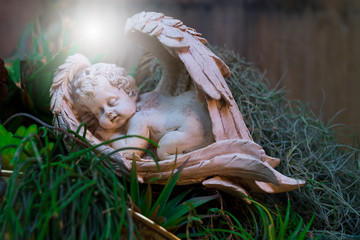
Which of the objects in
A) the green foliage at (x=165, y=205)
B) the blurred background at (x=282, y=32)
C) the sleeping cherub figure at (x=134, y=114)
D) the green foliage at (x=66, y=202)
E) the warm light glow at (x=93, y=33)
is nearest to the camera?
the green foliage at (x=66, y=202)

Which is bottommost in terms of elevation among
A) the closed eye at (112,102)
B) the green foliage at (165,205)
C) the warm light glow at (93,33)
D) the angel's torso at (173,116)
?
the green foliage at (165,205)

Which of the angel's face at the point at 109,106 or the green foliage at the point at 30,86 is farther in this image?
the green foliage at the point at 30,86

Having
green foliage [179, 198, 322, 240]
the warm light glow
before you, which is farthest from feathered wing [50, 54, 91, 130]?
the warm light glow

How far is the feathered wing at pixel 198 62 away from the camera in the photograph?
2.63 feet

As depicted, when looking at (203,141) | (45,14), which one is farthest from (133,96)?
(45,14)

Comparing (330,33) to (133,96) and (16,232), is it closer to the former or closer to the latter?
(133,96)

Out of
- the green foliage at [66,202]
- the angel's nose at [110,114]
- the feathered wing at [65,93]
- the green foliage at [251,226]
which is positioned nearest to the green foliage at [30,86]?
the feathered wing at [65,93]

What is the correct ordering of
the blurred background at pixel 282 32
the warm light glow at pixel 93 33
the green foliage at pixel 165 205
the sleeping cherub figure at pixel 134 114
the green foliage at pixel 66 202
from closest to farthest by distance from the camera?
1. the green foliage at pixel 66 202
2. the green foliage at pixel 165 205
3. the sleeping cherub figure at pixel 134 114
4. the warm light glow at pixel 93 33
5. the blurred background at pixel 282 32

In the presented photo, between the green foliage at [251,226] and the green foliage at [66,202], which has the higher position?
the green foliage at [66,202]

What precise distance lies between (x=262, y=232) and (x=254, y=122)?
1.10 ft

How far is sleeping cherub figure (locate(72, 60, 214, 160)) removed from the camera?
2.67ft

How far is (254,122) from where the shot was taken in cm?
110

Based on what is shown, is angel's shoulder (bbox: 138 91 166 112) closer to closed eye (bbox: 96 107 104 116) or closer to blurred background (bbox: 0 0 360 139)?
closed eye (bbox: 96 107 104 116)

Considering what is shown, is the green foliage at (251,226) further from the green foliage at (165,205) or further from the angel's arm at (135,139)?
the angel's arm at (135,139)
